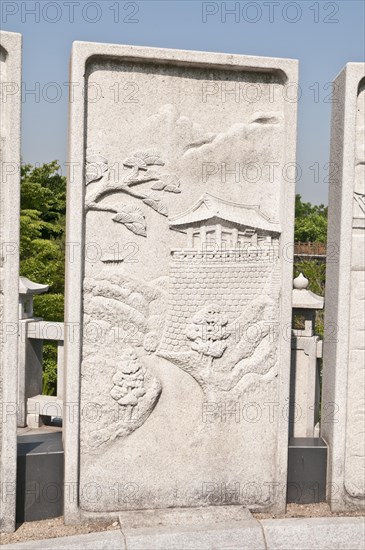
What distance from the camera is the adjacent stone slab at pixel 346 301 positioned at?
4430 millimetres

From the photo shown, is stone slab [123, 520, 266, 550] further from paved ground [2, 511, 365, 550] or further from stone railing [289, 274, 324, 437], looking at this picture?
stone railing [289, 274, 324, 437]

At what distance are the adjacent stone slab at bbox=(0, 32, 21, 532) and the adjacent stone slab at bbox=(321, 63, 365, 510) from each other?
88.2 inches

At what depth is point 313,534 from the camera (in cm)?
421

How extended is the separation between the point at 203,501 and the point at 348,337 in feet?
5.19

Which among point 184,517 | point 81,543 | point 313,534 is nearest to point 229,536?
point 184,517

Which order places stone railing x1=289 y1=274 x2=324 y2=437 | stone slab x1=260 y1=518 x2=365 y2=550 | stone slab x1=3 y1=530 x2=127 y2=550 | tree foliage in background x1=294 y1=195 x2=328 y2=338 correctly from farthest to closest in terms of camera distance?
tree foliage in background x1=294 y1=195 x2=328 y2=338 < stone railing x1=289 y1=274 x2=324 y2=437 < stone slab x1=260 y1=518 x2=365 y2=550 < stone slab x1=3 y1=530 x2=127 y2=550

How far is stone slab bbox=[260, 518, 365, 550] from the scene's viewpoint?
13.6 feet

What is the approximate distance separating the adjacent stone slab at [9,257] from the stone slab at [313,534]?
173 centimetres

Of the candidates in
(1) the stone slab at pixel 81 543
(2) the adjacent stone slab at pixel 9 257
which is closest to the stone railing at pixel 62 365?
(2) the adjacent stone slab at pixel 9 257

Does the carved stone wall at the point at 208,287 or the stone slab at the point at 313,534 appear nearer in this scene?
the stone slab at the point at 313,534

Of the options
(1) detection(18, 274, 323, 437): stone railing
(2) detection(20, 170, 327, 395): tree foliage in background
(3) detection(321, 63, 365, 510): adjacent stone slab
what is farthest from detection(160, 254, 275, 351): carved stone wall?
(2) detection(20, 170, 327, 395): tree foliage in background

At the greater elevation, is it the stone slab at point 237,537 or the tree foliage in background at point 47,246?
the tree foliage in background at point 47,246

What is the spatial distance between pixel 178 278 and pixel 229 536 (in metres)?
1.75

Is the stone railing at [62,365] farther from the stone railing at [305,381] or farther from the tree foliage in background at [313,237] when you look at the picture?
the tree foliage in background at [313,237]
